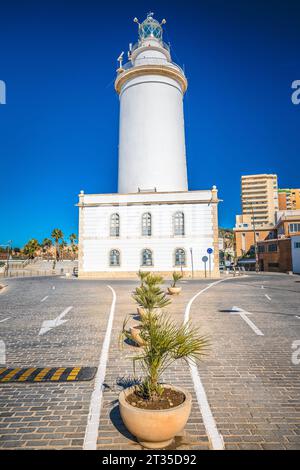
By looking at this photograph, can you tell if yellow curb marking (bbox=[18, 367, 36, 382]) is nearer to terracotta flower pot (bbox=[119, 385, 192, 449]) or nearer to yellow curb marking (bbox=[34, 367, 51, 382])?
yellow curb marking (bbox=[34, 367, 51, 382])

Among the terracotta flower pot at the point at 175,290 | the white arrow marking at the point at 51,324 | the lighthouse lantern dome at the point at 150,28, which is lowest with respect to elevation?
the white arrow marking at the point at 51,324

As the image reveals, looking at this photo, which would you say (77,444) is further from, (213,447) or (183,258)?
(183,258)

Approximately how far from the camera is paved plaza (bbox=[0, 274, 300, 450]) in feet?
13.3

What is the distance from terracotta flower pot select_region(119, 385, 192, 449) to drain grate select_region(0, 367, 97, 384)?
8.37 ft

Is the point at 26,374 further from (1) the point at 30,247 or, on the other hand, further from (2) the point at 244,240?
(1) the point at 30,247

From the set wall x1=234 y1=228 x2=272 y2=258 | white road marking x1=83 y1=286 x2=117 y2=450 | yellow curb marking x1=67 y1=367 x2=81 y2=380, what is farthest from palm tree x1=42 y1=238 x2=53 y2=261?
yellow curb marking x1=67 y1=367 x2=81 y2=380

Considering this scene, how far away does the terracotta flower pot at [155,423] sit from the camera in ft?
11.7

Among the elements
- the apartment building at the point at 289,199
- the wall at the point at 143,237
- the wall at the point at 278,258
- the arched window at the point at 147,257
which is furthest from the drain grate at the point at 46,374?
the apartment building at the point at 289,199

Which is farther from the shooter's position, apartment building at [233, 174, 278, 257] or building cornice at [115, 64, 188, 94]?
apartment building at [233, 174, 278, 257]

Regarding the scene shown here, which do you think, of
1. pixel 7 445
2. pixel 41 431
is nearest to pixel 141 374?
pixel 41 431

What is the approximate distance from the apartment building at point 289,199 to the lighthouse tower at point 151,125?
95.1m

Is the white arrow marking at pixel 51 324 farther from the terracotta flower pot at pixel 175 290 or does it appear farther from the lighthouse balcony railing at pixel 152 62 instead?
the lighthouse balcony railing at pixel 152 62

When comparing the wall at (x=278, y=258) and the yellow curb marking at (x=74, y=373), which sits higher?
the wall at (x=278, y=258)

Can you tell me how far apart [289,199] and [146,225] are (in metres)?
112
